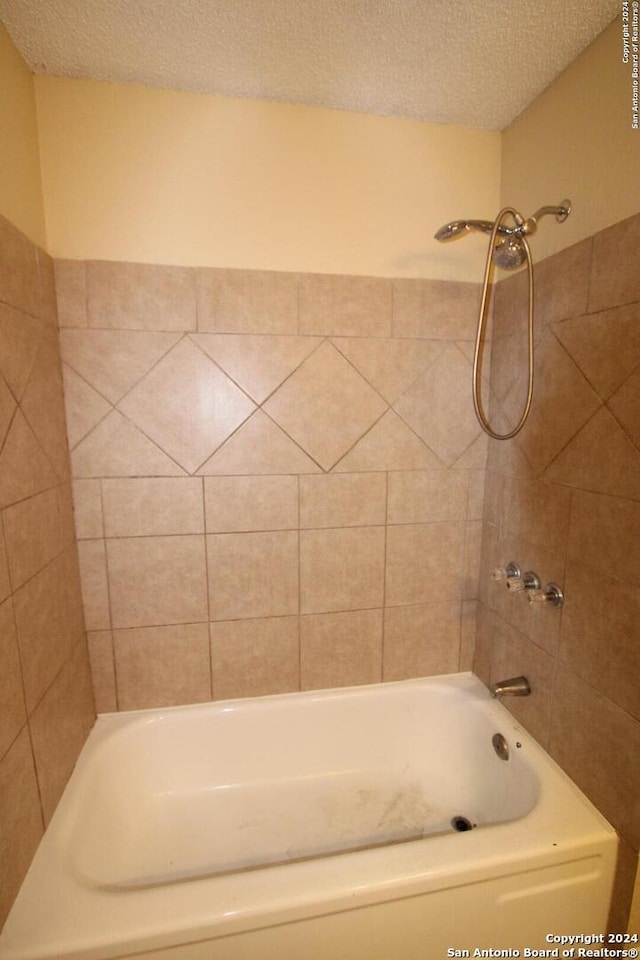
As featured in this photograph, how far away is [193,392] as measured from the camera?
48.3 inches

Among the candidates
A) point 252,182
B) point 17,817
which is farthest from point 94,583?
point 252,182

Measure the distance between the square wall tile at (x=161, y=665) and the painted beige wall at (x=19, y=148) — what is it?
3.95 feet

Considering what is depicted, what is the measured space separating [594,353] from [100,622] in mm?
1615

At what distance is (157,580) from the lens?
1289mm

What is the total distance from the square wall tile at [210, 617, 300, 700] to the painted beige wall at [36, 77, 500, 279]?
1176mm

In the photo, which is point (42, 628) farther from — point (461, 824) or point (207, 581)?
point (461, 824)

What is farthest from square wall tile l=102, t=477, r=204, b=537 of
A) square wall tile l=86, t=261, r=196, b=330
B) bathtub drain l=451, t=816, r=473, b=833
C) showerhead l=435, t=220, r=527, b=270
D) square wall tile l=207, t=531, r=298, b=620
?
bathtub drain l=451, t=816, r=473, b=833

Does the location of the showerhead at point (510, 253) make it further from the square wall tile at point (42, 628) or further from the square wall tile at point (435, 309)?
the square wall tile at point (42, 628)

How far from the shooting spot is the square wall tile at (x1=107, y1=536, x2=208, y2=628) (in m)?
1.27

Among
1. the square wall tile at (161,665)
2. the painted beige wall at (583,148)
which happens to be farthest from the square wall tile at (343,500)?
the painted beige wall at (583,148)

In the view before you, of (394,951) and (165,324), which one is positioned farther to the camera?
(165,324)

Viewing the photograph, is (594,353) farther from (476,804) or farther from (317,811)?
(317,811)

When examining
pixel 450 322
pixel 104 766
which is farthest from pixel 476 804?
pixel 450 322

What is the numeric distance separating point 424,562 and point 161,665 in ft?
3.21
